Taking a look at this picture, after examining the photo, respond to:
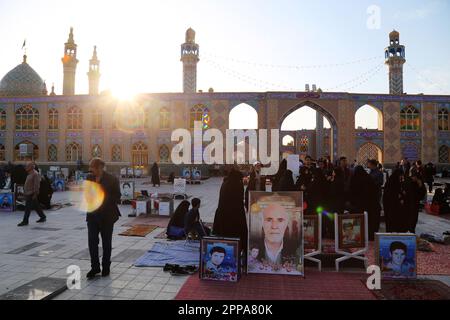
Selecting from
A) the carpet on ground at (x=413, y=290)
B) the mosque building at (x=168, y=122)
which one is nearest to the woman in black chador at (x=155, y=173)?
the mosque building at (x=168, y=122)

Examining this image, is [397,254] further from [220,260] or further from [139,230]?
[139,230]

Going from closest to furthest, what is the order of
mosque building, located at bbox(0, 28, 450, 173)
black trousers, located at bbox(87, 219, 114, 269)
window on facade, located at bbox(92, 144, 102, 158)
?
black trousers, located at bbox(87, 219, 114, 269) < mosque building, located at bbox(0, 28, 450, 173) < window on facade, located at bbox(92, 144, 102, 158)

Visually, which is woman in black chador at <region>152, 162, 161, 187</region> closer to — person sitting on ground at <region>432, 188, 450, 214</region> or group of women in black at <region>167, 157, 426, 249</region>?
group of women in black at <region>167, 157, 426, 249</region>

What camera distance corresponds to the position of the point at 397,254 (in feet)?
15.2

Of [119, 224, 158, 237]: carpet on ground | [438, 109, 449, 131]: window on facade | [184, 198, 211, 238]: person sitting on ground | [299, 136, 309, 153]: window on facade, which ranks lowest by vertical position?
[119, 224, 158, 237]: carpet on ground

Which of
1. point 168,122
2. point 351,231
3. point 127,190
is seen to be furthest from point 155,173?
point 351,231

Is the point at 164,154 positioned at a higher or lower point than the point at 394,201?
higher

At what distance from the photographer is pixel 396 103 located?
89.6 feet

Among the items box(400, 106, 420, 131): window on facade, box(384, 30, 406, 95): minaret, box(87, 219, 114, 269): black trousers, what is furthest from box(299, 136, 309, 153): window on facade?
box(87, 219, 114, 269): black trousers

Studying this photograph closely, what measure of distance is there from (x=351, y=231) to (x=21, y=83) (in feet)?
123

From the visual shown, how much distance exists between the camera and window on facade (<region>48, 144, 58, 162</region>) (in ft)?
93.5

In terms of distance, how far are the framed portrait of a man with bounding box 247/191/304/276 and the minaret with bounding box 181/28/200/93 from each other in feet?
90.2

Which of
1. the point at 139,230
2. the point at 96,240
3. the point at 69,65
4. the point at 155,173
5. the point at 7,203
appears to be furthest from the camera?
the point at 69,65
